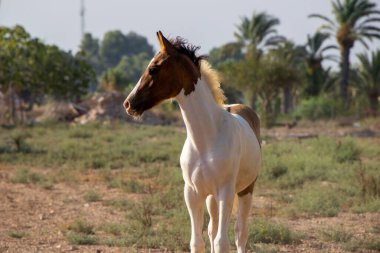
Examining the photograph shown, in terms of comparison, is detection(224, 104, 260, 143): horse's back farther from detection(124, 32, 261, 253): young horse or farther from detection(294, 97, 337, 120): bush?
detection(294, 97, 337, 120): bush

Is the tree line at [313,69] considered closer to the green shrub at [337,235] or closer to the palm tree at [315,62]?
the palm tree at [315,62]

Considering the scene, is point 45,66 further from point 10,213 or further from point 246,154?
point 246,154

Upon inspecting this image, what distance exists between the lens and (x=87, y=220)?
9781 millimetres

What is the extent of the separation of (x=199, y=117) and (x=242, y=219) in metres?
1.44

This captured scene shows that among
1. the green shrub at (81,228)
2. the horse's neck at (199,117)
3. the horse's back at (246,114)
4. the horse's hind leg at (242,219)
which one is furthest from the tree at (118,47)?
the horse's neck at (199,117)

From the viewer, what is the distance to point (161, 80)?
511 cm

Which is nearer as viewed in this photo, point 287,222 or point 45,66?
point 287,222

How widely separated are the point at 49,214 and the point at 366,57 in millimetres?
34906

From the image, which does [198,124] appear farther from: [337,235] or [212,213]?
[337,235]

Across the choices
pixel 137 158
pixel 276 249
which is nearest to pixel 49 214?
pixel 276 249

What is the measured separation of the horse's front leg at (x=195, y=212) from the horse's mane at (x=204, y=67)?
86cm

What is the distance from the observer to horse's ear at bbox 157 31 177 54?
5070 millimetres

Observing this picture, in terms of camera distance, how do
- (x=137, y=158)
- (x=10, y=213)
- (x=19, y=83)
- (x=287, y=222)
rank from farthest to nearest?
(x=19, y=83) → (x=137, y=158) → (x=10, y=213) → (x=287, y=222)

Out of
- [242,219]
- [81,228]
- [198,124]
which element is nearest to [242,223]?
[242,219]
